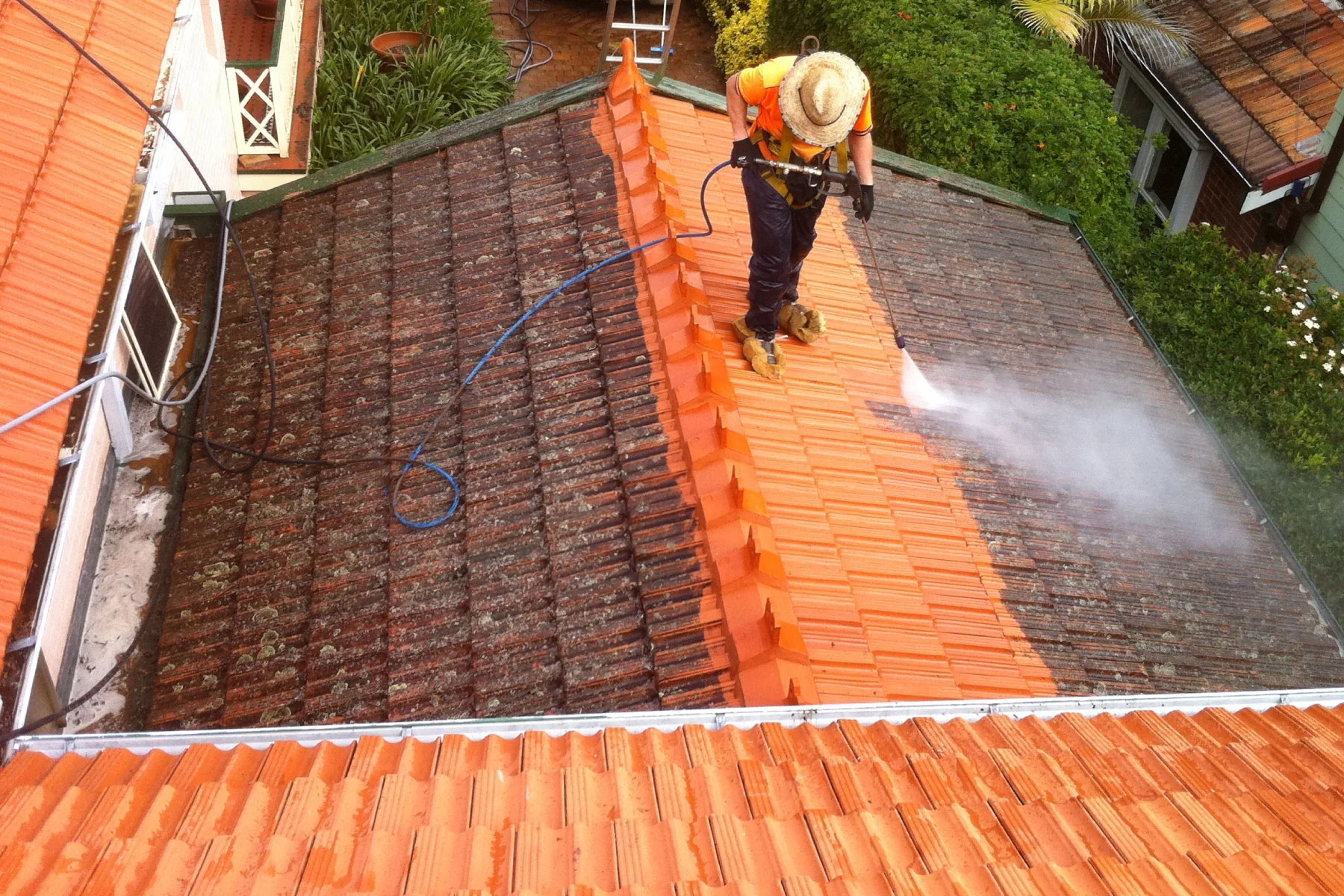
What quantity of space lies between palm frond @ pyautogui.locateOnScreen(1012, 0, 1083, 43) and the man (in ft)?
30.8

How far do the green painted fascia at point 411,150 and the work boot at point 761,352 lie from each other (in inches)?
101

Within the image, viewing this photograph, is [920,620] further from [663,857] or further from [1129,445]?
[1129,445]

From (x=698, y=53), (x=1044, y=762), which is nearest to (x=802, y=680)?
(x=1044, y=762)

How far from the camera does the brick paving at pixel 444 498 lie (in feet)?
15.7

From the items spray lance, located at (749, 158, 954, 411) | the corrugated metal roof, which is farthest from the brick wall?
the corrugated metal roof

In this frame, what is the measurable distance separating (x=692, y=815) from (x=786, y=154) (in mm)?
3640

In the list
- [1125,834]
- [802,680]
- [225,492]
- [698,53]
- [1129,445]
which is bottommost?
[698,53]

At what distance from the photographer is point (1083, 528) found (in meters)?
6.23

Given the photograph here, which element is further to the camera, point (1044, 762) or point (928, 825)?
point (1044, 762)

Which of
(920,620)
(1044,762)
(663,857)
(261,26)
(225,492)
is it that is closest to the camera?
(663,857)

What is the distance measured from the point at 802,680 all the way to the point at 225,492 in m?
3.47

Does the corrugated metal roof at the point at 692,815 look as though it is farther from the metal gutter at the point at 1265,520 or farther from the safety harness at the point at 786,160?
the safety harness at the point at 786,160

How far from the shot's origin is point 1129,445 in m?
7.11

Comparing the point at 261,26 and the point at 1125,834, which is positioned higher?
the point at 1125,834
